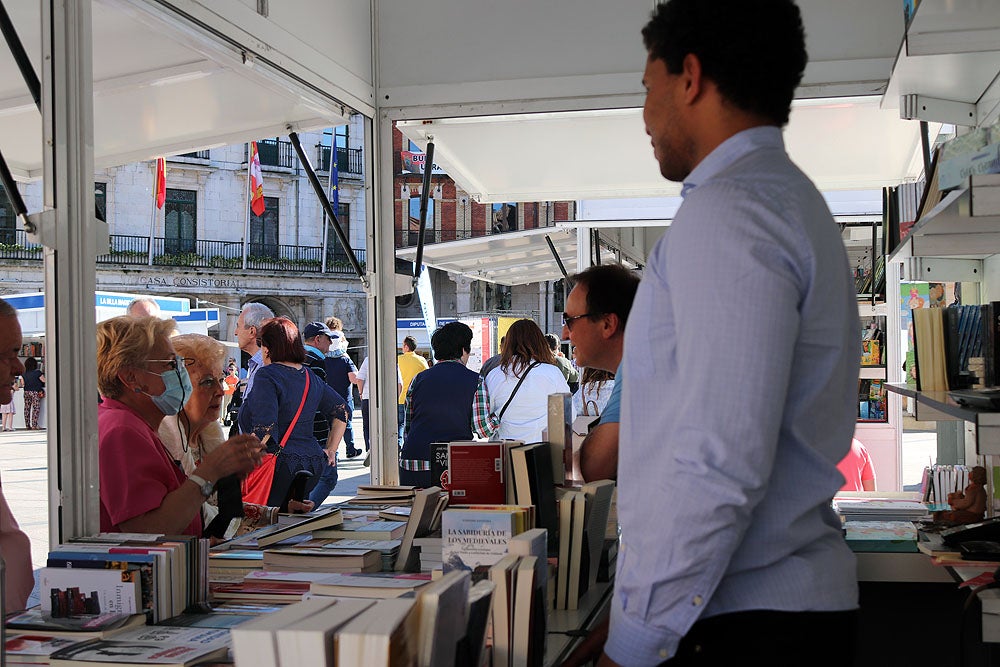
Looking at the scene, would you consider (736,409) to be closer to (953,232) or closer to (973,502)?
(953,232)

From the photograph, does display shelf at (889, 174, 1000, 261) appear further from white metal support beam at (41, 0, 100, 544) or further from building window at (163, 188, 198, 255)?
building window at (163, 188, 198, 255)

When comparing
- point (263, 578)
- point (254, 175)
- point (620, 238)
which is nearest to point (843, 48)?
point (263, 578)

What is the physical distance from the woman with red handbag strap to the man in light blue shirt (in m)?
4.11

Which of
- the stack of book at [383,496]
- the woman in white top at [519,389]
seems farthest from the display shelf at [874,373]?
the stack of book at [383,496]

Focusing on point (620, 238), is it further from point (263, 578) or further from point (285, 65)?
point (263, 578)

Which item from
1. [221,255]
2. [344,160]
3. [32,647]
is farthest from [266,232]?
[32,647]

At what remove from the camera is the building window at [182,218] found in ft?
115

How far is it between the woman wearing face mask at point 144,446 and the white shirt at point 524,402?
10.7ft

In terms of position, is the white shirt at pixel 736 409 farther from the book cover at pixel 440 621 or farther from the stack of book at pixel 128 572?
the stack of book at pixel 128 572

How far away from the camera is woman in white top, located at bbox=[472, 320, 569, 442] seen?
612cm

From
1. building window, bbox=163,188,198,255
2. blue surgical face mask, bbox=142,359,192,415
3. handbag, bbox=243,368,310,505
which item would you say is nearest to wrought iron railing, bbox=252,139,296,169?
building window, bbox=163,188,198,255

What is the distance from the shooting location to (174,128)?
4.63 m

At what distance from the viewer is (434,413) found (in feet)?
20.2

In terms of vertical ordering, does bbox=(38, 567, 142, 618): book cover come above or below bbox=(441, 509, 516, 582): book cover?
below
